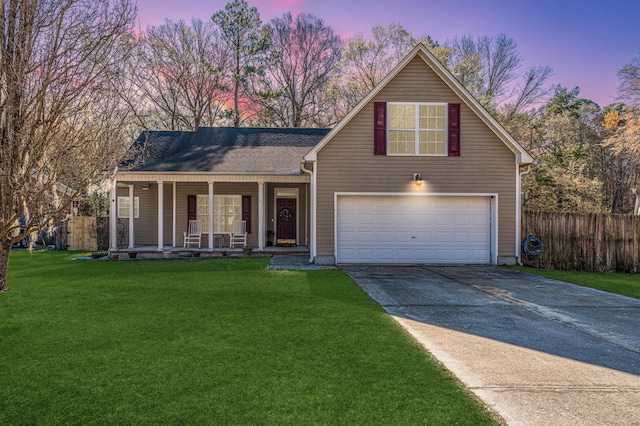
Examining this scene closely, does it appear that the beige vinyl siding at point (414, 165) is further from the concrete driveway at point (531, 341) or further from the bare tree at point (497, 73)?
the bare tree at point (497, 73)

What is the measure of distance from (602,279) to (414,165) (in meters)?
5.71

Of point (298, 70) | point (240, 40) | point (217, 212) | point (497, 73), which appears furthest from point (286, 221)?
point (497, 73)

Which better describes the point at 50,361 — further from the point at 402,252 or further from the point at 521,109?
Result: the point at 521,109

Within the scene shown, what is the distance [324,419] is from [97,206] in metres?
24.4

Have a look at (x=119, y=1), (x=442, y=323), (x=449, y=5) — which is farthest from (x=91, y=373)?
(x=449, y=5)

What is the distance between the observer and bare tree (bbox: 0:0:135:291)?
7.41 meters

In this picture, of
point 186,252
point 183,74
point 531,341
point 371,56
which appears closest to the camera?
point 531,341

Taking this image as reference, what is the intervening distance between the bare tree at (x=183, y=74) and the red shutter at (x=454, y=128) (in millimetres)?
17899

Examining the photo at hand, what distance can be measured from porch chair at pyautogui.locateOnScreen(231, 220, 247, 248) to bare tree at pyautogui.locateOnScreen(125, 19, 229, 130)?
12168mm

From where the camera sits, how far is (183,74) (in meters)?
26.3

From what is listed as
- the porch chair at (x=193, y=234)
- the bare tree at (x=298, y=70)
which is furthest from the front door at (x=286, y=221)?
the bare tree at (x=298, y=70)

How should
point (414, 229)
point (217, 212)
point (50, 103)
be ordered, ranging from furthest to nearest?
point (217, 212) < point (414, 229) < point (50, 103)

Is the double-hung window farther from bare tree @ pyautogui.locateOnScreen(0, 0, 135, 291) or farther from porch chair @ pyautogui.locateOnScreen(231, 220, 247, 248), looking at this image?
bare tree @ pyautogui.locateOnScreen(0, 0, 135, 291)

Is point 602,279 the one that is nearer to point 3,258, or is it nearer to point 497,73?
point 3,258
